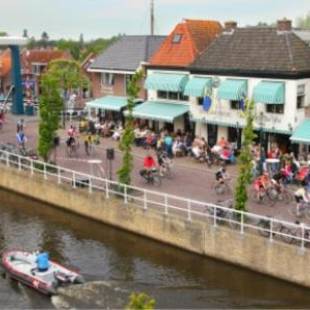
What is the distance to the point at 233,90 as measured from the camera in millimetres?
36469

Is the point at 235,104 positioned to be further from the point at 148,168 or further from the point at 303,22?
the point at 303,22

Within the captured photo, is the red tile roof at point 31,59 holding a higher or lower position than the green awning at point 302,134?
higher

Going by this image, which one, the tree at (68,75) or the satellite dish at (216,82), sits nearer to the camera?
the satellite dish at (216,82)

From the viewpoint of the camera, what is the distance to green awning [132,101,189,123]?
4047 centimetres

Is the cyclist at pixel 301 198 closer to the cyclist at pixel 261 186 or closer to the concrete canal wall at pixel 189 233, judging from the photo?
the cyclist at pixel 261 186

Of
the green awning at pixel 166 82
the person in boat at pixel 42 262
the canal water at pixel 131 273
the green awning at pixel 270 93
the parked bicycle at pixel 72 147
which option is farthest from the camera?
the green awning at pixel 166 82

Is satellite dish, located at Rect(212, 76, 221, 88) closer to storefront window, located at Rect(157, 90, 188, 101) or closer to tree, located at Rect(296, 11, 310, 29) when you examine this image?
storefront window, located at Rect(157, 90, 188, 101)

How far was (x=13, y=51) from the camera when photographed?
56.8 m

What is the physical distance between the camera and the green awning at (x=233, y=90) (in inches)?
1431

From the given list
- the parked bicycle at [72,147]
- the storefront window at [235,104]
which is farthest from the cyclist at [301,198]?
the parked bicycle at [72,147]

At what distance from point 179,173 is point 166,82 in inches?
375

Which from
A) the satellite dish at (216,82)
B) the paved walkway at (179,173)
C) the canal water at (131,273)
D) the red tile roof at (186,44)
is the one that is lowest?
the canal water at (131,273)

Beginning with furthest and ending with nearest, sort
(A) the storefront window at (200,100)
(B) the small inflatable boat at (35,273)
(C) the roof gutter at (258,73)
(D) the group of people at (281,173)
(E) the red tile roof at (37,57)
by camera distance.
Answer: (E) the red tile roof at (37,57) → (A) the storefront window at (200,100) → (C) the roof gutter at (258,73) → (D) the group of people at (281,173) → (B) the small inflatable boat at (35,273)

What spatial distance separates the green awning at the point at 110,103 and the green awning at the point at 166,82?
12.2ft
